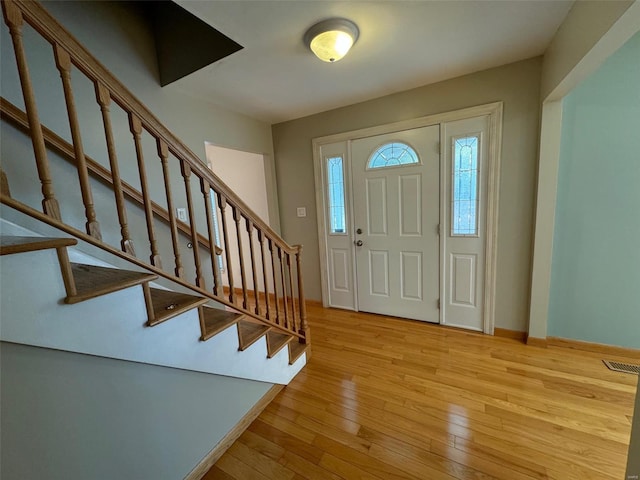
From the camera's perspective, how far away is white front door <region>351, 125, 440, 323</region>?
7.97 ft

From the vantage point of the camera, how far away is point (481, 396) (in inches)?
65.9

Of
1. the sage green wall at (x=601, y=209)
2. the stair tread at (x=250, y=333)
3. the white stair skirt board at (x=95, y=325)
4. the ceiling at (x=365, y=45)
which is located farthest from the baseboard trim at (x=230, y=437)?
the sage green wall at (x=601, y=209)

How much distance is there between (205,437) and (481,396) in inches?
67.5

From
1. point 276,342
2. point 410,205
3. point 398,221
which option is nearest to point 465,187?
point 410,205

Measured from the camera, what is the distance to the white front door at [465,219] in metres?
2.21

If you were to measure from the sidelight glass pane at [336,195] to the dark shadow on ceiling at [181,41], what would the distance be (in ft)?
4.80

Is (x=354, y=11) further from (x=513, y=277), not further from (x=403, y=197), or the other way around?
(x=513, y=277)

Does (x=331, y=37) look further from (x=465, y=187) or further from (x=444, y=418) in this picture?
(x=444, y=418)

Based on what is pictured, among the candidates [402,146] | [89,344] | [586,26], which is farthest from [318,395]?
[586,26]

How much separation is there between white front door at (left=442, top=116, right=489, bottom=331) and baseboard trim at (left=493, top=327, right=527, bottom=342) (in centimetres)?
13

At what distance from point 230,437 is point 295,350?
700mm

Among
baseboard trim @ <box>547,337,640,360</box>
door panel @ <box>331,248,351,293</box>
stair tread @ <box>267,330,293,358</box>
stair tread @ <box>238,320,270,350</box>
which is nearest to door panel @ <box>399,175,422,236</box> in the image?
door panel @ <box>331,248,351,293</box>

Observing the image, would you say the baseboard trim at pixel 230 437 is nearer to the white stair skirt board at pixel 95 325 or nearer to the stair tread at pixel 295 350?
the stair tread at pixel 295 350

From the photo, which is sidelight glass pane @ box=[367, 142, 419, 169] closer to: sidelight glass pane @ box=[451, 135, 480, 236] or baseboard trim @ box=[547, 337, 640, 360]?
sidelight glass pane @ box=[451, 135, 480, 236]
